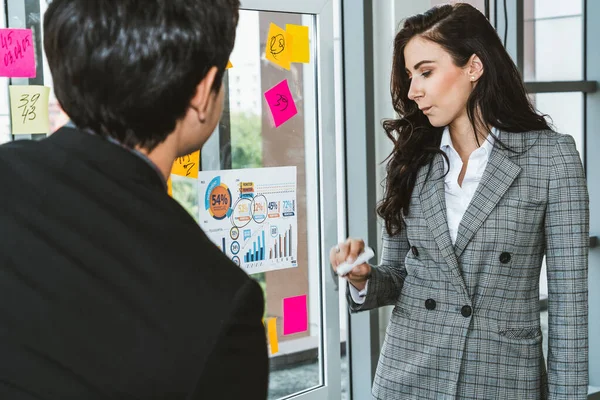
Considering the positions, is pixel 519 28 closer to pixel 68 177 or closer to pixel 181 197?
pixel 181 197

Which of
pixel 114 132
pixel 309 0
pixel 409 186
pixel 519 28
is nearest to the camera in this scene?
pixel 114 132

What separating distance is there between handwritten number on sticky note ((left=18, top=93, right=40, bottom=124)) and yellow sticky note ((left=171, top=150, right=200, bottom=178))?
387 millimetres

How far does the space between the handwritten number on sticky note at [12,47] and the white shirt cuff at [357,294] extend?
0.89 meters

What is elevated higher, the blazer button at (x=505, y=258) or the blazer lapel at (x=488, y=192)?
the blazer lapel at (x=488, y=192)

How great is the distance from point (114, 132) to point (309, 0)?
1404mm

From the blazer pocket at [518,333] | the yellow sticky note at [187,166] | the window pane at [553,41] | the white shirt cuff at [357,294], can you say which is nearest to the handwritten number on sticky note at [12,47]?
the yellow sticky note at [187,166]

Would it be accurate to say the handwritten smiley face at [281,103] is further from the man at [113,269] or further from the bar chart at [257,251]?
the man at [113,269]

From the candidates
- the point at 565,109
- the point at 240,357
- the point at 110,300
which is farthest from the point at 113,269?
the point at 565,109

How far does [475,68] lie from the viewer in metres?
1.67

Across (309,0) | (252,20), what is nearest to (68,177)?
(252,20)

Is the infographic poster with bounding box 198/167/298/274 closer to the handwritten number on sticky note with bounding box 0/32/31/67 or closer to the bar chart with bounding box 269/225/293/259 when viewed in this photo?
the bar chart with bounding box 269/225/293/259

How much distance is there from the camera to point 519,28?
2.93m

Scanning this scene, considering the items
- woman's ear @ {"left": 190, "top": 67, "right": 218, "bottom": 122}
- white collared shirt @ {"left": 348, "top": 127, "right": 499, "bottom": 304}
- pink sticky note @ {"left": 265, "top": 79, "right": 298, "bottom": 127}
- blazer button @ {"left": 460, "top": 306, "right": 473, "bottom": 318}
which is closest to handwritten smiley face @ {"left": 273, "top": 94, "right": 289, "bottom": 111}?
pink sticky note @ {"left": 265, "top": 79, "right": 298, "bottom": 127}

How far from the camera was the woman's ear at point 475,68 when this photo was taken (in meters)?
1.66
